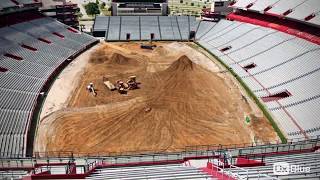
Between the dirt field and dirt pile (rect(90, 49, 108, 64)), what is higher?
dirt pile (rect(90, 49, 108, 64))

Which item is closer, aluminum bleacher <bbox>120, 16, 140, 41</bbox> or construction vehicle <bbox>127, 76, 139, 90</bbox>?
construction vehicle <bbox>127, 76, 139, 90</bbox>

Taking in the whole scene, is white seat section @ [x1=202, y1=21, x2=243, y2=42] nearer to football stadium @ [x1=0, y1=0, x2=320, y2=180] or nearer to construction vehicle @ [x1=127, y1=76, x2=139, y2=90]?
football stadium @ [x1=0, y1=0, x2=320, y2=180]

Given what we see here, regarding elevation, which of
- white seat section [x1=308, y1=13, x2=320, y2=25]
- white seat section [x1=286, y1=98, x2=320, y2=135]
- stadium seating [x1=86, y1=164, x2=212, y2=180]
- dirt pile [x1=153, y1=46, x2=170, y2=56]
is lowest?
stadium seating [x1=86, y1=164, x2=212, y2=180]

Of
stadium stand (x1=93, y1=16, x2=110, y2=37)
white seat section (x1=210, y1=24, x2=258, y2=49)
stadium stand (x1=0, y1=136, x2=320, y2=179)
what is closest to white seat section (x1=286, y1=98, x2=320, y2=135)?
stadium stand (x1=0, y1=136, x2=320, y2=179)

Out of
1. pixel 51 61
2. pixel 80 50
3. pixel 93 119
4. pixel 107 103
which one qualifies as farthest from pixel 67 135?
pixel 80 50

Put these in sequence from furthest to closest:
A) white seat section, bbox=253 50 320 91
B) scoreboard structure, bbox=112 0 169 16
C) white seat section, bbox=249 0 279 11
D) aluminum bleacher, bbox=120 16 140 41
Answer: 1. scoreboard structure, bbox=112 0 169 16
2. aluminum bleacher, bbox=120 16 140 41
3. white seat section, bbox=249 0 279 11
4. white seat section, bbox=253 50 320 91

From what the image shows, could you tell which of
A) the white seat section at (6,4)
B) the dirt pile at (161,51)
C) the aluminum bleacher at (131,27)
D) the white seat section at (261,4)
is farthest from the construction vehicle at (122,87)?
the white seat section at (261,4)
